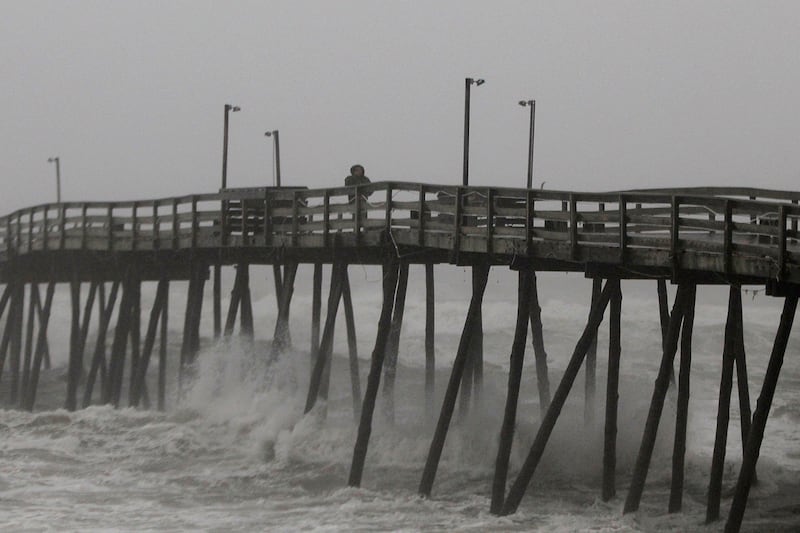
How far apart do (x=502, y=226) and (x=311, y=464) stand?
608 cm

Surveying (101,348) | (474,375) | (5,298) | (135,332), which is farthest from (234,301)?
(5,298)

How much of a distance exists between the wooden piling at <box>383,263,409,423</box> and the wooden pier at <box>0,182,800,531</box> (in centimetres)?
5

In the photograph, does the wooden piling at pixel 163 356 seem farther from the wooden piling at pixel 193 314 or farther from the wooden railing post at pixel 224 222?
the wooden railing post at pixel 224 222

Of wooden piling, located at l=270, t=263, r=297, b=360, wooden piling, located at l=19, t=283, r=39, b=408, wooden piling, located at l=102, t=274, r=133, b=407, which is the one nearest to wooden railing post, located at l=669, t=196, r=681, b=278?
wooden piling, located at l=270, t=263, r=297, b=360

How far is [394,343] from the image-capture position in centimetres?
2464

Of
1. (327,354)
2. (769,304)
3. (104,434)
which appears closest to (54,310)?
(769,304)

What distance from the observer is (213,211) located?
27375mm

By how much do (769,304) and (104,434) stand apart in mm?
45218

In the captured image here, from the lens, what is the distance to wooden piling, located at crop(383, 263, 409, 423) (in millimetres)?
22453

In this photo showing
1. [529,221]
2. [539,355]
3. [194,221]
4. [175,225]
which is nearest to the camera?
[529,221]

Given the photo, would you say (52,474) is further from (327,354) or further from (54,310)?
(54,310)

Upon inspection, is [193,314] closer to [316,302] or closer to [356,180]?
[316,302]

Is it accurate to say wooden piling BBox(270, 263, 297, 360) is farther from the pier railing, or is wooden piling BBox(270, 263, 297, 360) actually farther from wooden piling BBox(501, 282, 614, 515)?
wooden piling BBox(501, 282, 614, 515)

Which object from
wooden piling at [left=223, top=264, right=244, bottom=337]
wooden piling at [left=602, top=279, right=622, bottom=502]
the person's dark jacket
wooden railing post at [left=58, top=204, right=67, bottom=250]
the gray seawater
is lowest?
the gray seawater
